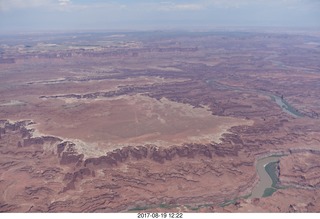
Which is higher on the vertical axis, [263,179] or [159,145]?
[159,145]

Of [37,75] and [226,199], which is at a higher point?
[37,75]

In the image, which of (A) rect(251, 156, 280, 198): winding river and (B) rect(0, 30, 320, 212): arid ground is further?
(A) rect(251, 156, 280, 198): winding river

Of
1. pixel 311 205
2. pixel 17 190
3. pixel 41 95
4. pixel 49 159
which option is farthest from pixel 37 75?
pixel 311 205

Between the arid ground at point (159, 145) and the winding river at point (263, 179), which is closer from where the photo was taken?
the arid ground at point (159, 145)

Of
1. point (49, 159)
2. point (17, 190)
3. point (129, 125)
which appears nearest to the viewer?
point (17, 190)

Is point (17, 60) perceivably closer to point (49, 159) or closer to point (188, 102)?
point (188, 102)

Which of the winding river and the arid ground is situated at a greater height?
the arid ground

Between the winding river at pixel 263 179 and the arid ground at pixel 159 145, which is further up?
the arid ground at pixel 159 145

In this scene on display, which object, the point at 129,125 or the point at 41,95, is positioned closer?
the point at 129,125
